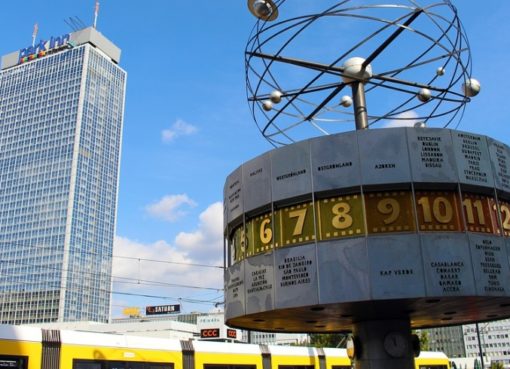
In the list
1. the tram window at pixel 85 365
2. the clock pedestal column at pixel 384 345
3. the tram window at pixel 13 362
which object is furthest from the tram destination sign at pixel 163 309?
the clock pedestal column at pixel 384 345

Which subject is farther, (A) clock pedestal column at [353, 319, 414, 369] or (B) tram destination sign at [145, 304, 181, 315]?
(B) tram destination sign at [145, 304, 181, 315]

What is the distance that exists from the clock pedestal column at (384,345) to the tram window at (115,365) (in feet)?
35.4

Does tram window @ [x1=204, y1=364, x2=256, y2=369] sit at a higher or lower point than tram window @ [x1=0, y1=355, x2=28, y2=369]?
lower

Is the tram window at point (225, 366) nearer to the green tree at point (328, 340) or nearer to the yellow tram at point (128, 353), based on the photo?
the yellow tram at point (128, 353)

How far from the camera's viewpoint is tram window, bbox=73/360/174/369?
63.7ft

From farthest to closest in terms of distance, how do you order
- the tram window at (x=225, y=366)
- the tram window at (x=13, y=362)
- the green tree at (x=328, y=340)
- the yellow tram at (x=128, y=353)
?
the green tree at (x=328, y=340)
the tram window at (x=225, y=366)
the yellow tram at (x=128, y=353)
the tram window at (x=13, y=362)

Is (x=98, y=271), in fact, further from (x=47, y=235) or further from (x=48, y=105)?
(x=48, y=105)

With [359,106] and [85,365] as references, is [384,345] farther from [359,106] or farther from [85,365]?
[85,365]

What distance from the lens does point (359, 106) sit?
1487 cm

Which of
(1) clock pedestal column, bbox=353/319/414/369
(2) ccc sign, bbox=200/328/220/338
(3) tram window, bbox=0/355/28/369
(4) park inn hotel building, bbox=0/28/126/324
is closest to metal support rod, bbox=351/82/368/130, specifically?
(1) clock pedestal column, bbox=353/319/414/369

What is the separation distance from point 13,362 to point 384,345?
1221cm

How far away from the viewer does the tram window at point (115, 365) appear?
19406 millimetres

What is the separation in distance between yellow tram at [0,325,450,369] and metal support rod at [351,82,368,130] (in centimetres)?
1315

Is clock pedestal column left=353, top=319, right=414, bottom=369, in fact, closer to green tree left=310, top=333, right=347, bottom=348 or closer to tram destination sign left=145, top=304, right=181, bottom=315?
green tree left=310, top=333, right=347, bottom=348
